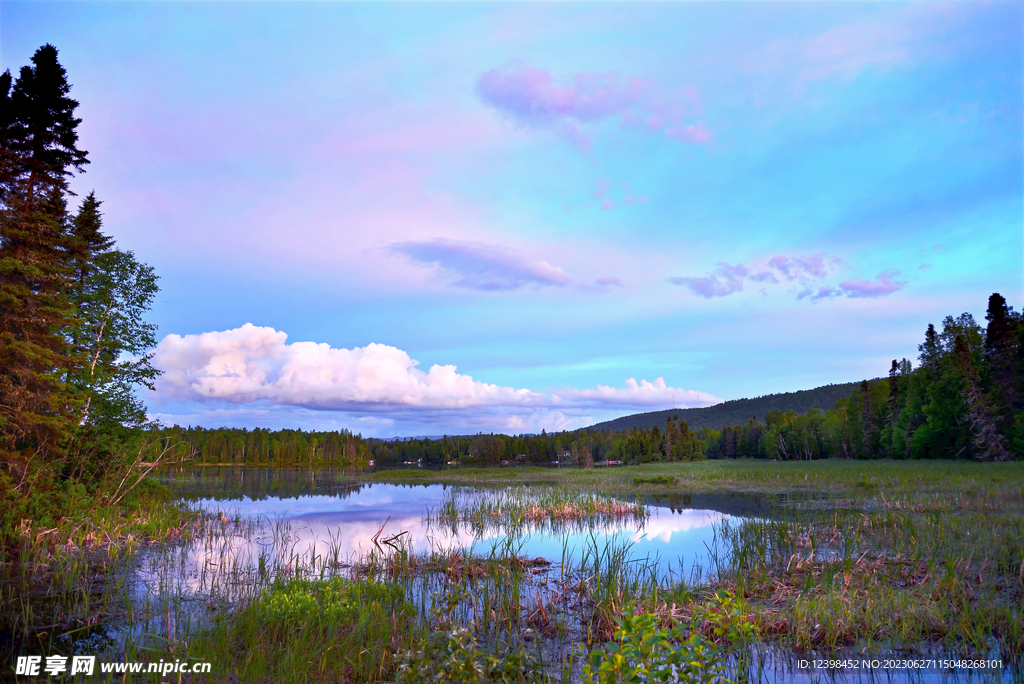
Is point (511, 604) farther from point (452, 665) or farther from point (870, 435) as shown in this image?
point (870, 435)

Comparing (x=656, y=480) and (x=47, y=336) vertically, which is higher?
(x=47, y=336)

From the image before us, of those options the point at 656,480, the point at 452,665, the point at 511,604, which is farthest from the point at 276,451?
the point at 452,665

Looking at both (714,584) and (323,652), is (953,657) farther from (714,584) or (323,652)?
(323,652)

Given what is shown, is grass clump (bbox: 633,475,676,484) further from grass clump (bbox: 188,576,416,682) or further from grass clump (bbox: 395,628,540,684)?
grass clump (bbox: 395,628,540,684)

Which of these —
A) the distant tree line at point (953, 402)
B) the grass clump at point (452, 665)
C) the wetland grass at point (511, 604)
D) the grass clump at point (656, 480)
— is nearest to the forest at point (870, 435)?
the distant tree line at point (953, 402)

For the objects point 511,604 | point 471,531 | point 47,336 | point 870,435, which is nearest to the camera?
point 511,604

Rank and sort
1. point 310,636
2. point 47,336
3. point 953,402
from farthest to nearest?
1. point 953,402
2. point 47,336
3. point 310,636

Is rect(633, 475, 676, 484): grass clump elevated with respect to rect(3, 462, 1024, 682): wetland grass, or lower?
lower

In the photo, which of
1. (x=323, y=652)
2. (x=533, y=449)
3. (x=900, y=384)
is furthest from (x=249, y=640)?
(x=533, y=449)

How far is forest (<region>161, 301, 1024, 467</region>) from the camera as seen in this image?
56.9m

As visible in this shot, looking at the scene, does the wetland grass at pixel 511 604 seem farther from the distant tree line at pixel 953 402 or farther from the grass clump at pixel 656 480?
the distant tree line at pixel 953 402

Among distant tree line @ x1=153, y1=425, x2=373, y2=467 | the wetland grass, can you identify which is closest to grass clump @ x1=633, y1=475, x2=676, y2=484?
the wetland grass

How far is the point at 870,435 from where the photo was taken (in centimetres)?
8681

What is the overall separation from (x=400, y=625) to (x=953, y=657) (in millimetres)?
8732
